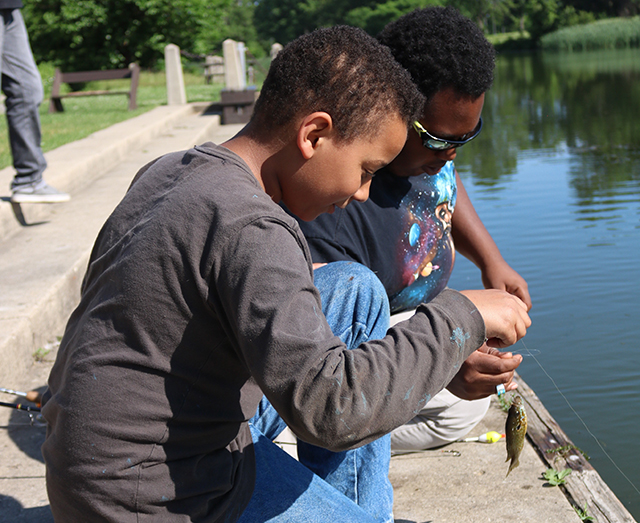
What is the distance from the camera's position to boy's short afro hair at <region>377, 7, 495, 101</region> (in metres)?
2.70

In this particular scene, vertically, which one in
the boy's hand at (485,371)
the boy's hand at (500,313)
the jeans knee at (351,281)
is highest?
the boy's hand at (500,313)

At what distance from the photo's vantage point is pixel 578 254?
23.0 feet

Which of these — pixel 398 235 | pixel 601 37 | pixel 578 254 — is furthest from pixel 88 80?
pixel 601 37

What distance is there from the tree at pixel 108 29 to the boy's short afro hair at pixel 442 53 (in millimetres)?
34639

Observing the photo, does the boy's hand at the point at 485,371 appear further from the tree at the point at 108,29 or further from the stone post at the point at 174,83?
the tree at the point at 108,29

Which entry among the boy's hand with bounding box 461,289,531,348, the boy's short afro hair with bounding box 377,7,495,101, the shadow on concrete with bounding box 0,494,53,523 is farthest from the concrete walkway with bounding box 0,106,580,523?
the boy's short afro hair with bounding box 377,7,495,101

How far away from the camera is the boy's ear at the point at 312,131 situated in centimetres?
160

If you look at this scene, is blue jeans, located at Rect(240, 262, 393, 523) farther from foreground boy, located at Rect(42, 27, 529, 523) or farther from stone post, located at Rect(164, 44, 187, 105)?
stone post, located at Rect(164, 44, 187, 105)

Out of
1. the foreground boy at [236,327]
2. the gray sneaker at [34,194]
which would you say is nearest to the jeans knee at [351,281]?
the foreground boy at [236,327]

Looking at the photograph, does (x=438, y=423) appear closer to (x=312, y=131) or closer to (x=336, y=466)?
(x=336, y=466)

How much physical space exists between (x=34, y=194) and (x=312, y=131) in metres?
4.27

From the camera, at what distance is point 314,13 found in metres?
100

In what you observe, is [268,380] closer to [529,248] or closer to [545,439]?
[545,439]

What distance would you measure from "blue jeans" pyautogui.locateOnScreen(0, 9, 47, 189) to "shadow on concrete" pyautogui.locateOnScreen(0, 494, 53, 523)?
3.35 m
